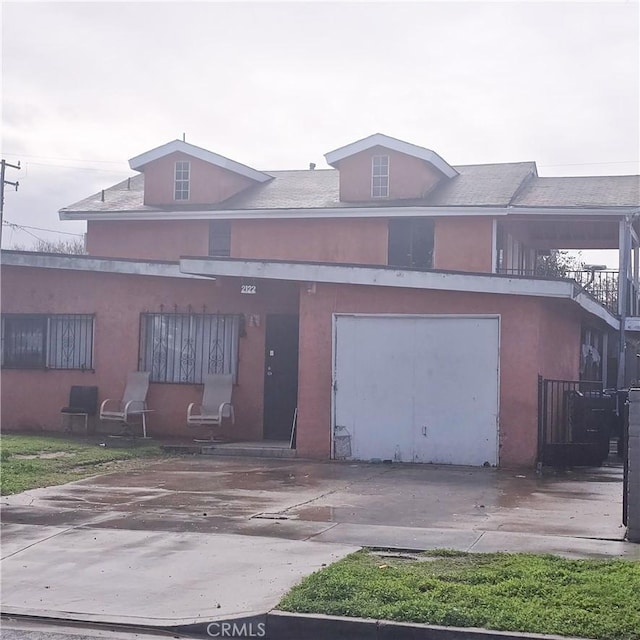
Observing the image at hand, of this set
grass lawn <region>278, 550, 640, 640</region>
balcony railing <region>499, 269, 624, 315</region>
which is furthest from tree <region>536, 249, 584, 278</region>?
grass lawn <region>278, 550, 640, 640</region>

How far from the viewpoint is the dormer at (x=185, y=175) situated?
86.4 ft

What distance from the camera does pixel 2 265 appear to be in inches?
787

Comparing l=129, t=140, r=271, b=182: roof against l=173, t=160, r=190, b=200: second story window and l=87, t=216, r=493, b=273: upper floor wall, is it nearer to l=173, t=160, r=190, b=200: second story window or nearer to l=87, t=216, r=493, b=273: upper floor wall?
l=173, t=160, r=190, b=200: second story window

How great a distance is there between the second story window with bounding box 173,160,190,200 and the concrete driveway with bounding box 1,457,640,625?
1297 centimetres

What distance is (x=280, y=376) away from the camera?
19062 millimetres

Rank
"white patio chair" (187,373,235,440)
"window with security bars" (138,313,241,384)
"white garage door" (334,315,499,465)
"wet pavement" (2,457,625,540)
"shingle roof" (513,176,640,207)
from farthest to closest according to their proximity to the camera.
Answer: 1. "shingle roof" (513,176,640,207)
2. "window with security bars" (138,313,241,384)
3. "white patio chair" (187,373,235,440)
4. "white garage door" (334,315,499,465)
5. "wet pavement" (2,457,625,540)

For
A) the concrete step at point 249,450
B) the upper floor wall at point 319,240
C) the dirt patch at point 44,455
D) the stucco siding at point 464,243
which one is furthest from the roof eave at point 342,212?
the dirt patch at point 44,455

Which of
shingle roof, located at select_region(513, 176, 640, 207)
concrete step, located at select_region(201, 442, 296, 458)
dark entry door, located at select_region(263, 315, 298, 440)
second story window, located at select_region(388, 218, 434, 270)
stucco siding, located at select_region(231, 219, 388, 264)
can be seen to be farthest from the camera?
stucco siding, located at select_region(231, 219, 388, 264)

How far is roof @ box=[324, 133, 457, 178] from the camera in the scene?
80.5 feet

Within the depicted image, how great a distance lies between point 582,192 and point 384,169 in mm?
4851

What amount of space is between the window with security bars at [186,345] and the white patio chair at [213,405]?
302 mm

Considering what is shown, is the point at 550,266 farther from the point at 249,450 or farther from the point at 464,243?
the point at 249,450

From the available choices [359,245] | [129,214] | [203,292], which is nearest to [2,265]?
[203,292]
